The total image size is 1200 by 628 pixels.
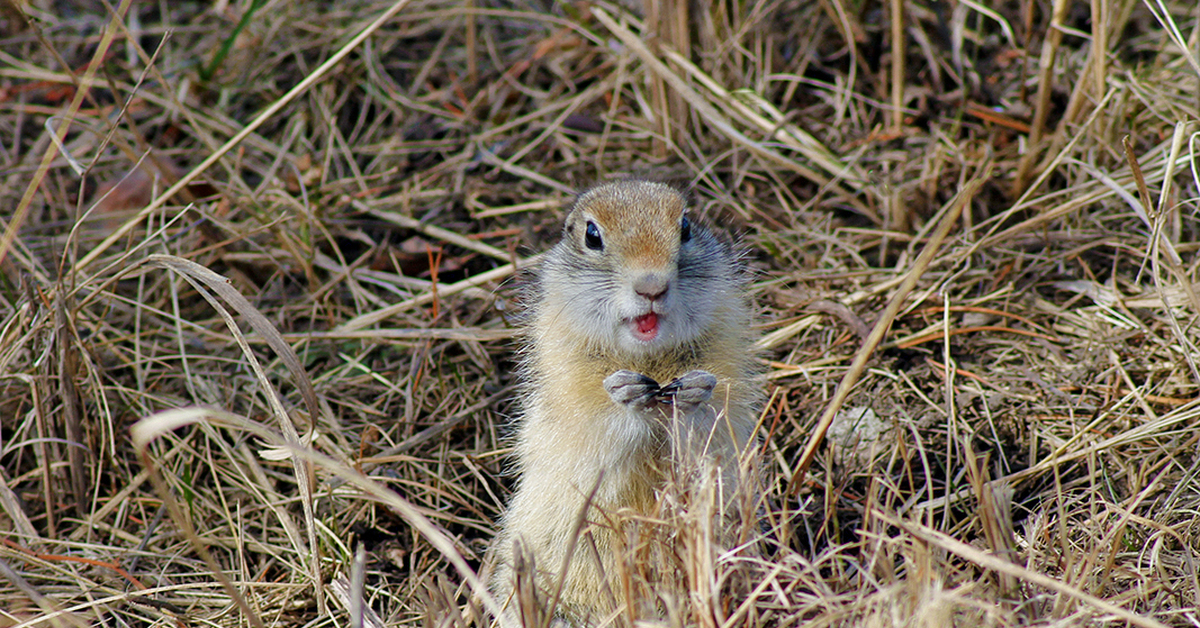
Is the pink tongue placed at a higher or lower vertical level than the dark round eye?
lower

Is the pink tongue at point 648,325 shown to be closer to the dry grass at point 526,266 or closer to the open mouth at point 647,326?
the open mouth at point 647,326

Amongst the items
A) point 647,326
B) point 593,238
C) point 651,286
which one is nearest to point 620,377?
point 647,326

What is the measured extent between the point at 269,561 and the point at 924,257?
8.21 feet

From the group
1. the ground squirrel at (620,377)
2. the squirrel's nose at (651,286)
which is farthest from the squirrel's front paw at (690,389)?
the squirrel's nose at (651,286)

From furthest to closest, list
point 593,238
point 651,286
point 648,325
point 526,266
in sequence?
point 526,266
point 593,238
point 648,325
point 651,286

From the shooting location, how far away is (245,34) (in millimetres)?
5605

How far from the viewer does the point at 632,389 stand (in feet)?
9.87

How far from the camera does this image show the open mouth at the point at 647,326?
2994 millimetres

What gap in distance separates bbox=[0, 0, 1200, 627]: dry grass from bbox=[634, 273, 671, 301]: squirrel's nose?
0.59 meters

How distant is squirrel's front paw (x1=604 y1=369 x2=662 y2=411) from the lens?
9.88 ft

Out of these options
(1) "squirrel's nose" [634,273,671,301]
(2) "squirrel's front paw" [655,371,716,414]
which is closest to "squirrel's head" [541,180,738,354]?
(1) "squirrel's nose" [634,273,671,301]

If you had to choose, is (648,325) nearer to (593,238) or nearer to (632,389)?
(632,389)

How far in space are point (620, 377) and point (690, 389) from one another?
0.70 feet

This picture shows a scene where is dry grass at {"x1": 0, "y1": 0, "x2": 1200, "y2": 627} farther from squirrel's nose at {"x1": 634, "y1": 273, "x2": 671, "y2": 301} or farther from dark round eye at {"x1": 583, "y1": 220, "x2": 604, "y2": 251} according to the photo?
dark round eye at {"x1": 583, "y1": 220, "x2": 604, "y2": 251}
